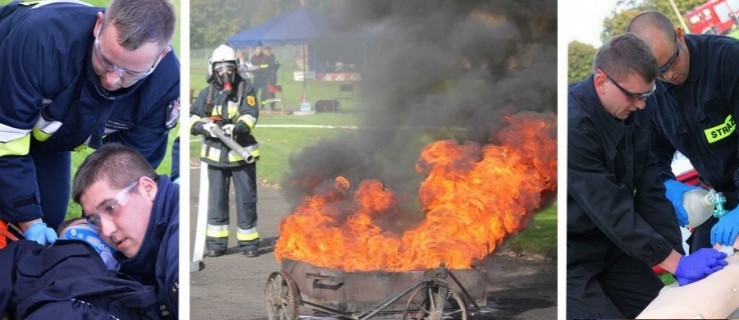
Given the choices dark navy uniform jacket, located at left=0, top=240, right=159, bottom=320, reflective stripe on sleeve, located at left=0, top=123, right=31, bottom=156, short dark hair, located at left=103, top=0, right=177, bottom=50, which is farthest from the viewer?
reflective stripe on sleeve, located at left=0, top=123, right=31, bottom=156

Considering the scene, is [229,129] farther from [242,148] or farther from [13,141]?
[13,141]

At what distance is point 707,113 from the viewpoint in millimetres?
3660

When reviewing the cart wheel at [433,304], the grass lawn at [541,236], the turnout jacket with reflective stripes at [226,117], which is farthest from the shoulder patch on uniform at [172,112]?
the grass lawn at [541,236]

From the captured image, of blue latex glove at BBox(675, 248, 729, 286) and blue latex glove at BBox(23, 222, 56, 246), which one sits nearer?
blue latex glove at BBox(675, 248, 729, 286)

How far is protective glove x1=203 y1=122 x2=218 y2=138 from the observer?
3.05 meters

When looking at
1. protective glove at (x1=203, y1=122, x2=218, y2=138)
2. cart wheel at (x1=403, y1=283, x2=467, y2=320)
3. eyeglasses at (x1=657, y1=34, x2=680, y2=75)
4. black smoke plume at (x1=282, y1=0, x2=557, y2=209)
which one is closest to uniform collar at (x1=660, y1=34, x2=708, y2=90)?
eyeglasses at (x1=657, y1=34, x2=680, y2=75)

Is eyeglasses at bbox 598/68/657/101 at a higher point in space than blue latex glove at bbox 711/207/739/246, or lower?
higher

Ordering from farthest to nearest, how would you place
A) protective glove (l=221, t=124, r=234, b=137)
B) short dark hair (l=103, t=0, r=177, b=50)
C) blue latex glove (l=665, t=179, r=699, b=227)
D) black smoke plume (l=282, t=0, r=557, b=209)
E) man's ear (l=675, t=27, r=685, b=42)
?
blue latex glove (l=665, t=179, r=699, b=227) < man's ear (l=675, t=27, r=685, b=42) < short dark hair (l=103, t=0, r=177, b=50) < protective glove (l=221, t=124, r=234, b=137) < black smoke plume (l=282, t=0, r=557, b=209)

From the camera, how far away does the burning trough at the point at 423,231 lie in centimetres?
296

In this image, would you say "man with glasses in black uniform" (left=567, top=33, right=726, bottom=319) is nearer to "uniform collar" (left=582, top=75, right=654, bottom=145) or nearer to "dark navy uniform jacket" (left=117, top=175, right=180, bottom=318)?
"uniform collar" (left=582, top=75, right=654, bottom=145)

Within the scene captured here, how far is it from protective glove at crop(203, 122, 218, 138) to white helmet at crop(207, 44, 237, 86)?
155mm

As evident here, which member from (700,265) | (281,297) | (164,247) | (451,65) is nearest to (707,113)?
(700,265)

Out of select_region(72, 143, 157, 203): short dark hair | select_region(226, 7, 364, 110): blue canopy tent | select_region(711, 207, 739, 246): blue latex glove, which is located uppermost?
select_region(226, 7, 364, 110): blue canopy tent

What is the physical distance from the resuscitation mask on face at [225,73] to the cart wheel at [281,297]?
27.1 inches
